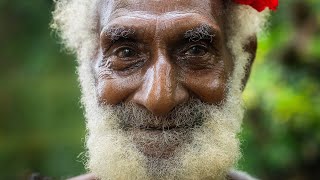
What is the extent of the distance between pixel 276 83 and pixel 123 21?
268 centimetres

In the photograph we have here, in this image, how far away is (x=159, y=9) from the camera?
278cm

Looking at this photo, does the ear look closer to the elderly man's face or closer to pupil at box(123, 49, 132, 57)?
the elderly man's face

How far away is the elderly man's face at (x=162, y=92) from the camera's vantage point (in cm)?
270

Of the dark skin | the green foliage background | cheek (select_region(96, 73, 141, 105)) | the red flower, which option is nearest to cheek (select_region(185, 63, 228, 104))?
the dark skin

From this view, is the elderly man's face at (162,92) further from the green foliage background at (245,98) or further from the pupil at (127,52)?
the green foliage background at (245,98)

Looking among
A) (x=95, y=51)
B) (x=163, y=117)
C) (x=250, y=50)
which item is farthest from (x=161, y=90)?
(x=250, y=50)

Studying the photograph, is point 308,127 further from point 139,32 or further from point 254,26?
point 139,32

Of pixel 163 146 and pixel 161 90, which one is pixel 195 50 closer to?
pixel 161 90

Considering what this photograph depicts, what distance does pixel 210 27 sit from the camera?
2.82 m

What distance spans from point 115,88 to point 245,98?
220cm

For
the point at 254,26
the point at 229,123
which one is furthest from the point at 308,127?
the point at 229,123

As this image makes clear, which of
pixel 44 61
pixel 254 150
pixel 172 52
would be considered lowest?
pixel 254 150

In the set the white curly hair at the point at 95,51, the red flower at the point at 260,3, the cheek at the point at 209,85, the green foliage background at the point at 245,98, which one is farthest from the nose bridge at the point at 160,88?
the green foliage background at the point at 245,98

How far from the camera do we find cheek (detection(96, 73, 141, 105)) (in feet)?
9.06
